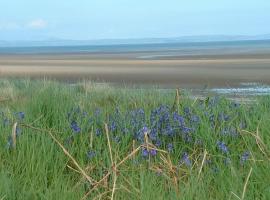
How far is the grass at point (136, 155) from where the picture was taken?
401 cm

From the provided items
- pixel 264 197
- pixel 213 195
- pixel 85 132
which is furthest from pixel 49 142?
pixel 264 197

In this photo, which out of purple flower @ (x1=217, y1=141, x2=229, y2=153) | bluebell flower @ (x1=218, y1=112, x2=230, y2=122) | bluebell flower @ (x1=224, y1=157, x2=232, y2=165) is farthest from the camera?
bluebell flower @ (x1=218, y1=112, x2=230, y2=122)

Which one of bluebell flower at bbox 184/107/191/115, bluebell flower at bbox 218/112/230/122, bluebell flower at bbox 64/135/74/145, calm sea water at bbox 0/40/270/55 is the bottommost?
calm sea water at bbox 0/40/270/55

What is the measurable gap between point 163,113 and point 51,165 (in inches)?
53.5

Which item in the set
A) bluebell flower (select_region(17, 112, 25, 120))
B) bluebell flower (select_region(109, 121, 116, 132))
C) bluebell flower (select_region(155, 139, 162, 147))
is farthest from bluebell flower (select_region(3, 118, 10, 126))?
bluebell flower (select_region(155, 139, 162, 147))

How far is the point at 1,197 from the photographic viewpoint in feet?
12.5

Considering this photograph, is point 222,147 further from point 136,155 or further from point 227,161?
point 136,155

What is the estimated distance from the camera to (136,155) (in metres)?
4.89

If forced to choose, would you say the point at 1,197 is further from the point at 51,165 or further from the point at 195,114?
the point at 195,114

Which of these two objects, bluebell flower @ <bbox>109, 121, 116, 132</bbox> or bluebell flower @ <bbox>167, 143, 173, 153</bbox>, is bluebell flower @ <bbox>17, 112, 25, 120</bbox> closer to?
bluebell flower @ <bbox>109, 121, 116, 132</bbox>

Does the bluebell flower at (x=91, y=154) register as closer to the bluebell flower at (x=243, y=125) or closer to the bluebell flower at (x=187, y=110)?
the bluebell flower at (x=187, y=110)

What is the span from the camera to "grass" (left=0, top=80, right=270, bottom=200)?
4.01 meters

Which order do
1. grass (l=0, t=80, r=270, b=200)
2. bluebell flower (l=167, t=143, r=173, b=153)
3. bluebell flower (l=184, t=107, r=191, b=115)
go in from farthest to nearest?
bluebell flower (l=184, t=107, r=191, b=115) < bluebell flower (l=167, t=143, r=173, b=153) < grass (l=0, t=80, r=270, b=200)

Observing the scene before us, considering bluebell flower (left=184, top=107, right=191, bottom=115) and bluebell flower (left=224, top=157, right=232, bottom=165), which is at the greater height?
bluebell flower (left=184, top=107, right=191, bottom=115)
